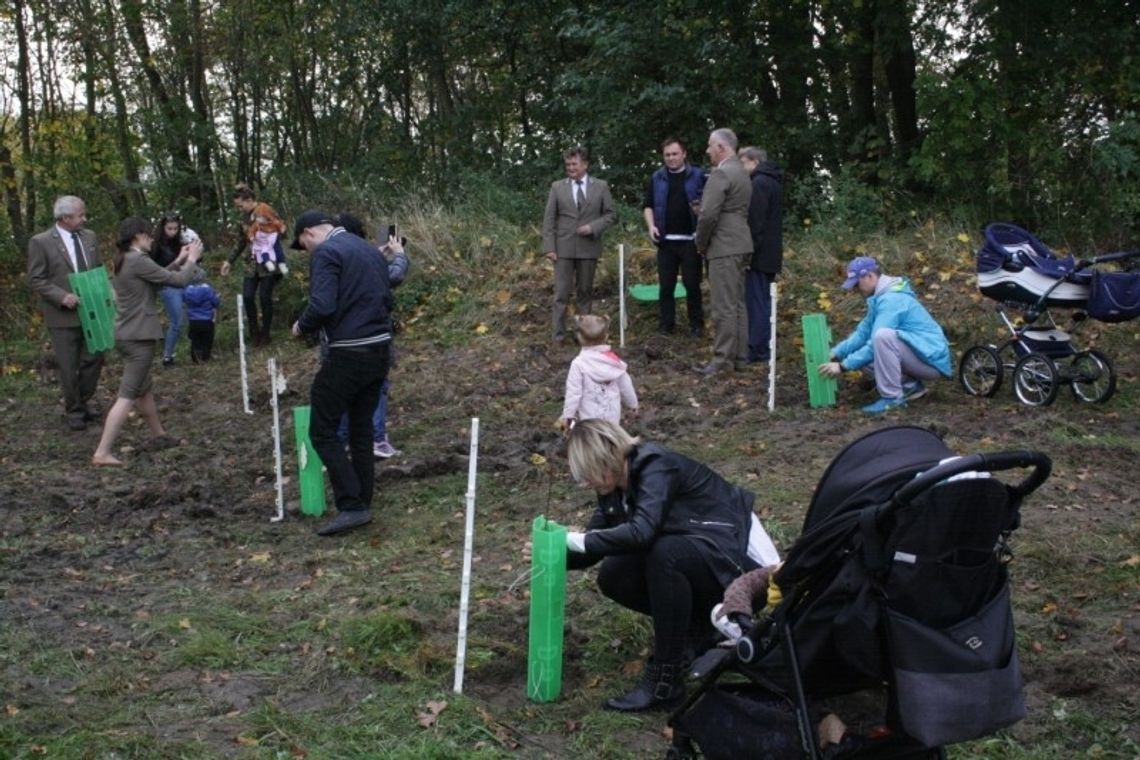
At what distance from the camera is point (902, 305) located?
1060cm

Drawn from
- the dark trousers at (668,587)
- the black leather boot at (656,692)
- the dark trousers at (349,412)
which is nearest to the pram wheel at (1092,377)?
the dark trousers at (349,412)

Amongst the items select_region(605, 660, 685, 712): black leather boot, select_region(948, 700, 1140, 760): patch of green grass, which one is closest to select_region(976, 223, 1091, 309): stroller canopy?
select_region(948, 700, 1140, 760): patch of green grass

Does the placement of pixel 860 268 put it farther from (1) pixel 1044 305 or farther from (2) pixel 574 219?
(2) pixel 574 219

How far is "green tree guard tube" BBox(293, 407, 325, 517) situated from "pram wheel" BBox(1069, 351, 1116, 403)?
20.0ft

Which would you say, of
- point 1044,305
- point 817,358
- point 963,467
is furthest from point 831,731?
point 1044,305

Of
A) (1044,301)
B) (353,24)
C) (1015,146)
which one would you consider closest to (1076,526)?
(1044,301)

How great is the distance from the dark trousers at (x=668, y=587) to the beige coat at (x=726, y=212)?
6.79m

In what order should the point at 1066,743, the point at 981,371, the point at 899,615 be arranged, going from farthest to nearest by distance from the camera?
1. the point at 981,371
2. the point at 1066,743
3. the point at 899,615

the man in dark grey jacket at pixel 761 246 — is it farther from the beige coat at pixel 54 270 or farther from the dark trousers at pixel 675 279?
the beige coat at pixel 54 270

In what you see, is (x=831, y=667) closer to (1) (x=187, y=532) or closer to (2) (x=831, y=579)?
(2) (x=831, y=579)

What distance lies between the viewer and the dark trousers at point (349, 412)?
26.3 ft

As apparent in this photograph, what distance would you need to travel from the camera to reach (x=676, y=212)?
13.1 m

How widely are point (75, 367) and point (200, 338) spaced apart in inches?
Answer: 157

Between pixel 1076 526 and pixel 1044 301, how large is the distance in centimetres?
356
